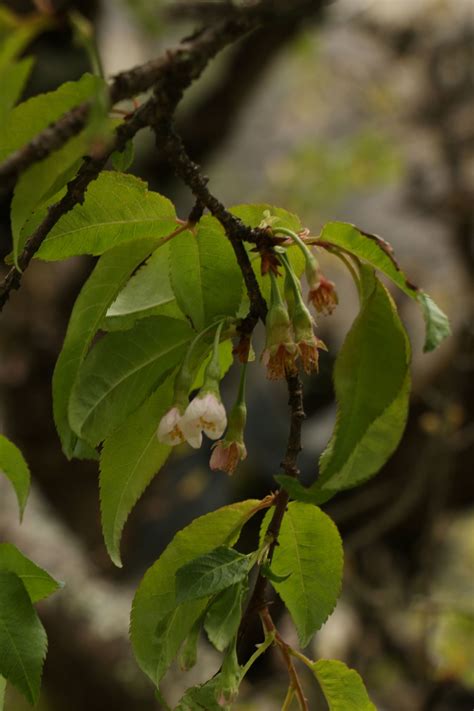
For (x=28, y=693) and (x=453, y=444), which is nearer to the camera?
(x=28, y=693)

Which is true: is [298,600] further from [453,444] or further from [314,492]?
[453,444]

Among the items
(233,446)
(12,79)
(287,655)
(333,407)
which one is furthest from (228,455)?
(333,407)

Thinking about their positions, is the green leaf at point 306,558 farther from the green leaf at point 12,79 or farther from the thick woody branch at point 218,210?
the green leaf at point 12,79

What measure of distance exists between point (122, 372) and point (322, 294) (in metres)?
0.11

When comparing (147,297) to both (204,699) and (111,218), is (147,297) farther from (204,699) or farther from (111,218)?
(204,699)

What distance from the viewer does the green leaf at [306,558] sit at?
46 centimetres

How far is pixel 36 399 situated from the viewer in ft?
8.09

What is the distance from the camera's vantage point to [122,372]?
0.41m

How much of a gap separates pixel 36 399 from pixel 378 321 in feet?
7.15

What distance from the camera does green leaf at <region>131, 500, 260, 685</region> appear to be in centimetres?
44

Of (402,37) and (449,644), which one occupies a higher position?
(402,37)

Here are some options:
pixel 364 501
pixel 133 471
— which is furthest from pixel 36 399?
pixel 133 471

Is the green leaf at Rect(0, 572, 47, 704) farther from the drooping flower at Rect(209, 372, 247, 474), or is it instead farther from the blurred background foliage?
the blurred background foliage

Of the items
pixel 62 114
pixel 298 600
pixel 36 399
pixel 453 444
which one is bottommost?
pixel 453 444
